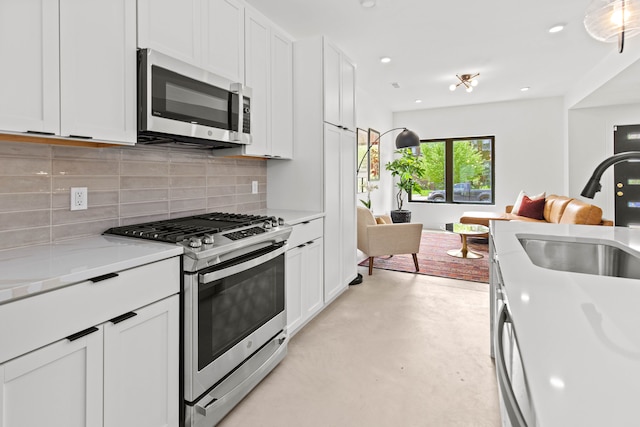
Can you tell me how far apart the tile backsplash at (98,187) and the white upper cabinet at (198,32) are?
59 cm

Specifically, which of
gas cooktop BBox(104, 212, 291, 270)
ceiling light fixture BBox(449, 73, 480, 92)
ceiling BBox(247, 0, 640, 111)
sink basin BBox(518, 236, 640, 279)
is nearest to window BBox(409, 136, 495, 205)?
ceiling BBox(247, 0, 640, 111)

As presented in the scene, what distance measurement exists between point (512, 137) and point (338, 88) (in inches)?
207

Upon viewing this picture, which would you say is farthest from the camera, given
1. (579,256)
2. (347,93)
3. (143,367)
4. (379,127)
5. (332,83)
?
(379,127)

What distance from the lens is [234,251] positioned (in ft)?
5.67

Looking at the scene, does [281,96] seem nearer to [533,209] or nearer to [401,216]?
[401,216]

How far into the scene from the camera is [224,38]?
221 cm

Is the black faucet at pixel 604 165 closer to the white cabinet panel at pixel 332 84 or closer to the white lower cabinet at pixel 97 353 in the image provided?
the white lower cabinet at pixel 97 353

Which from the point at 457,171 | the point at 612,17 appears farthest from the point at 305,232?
the point at 457,171

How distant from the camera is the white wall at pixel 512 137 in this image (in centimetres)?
661

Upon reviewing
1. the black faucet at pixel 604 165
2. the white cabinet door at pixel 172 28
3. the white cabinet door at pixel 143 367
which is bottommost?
the white cabinet door at pixel 143 367

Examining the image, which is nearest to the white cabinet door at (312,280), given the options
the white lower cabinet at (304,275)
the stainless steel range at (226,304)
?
the white lower cabinet at (304,275)

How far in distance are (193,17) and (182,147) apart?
0.78 m

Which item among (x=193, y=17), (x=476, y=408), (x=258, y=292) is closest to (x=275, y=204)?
(x=258, y=292)

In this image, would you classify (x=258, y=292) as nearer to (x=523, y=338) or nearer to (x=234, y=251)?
(x=234, y=251)
